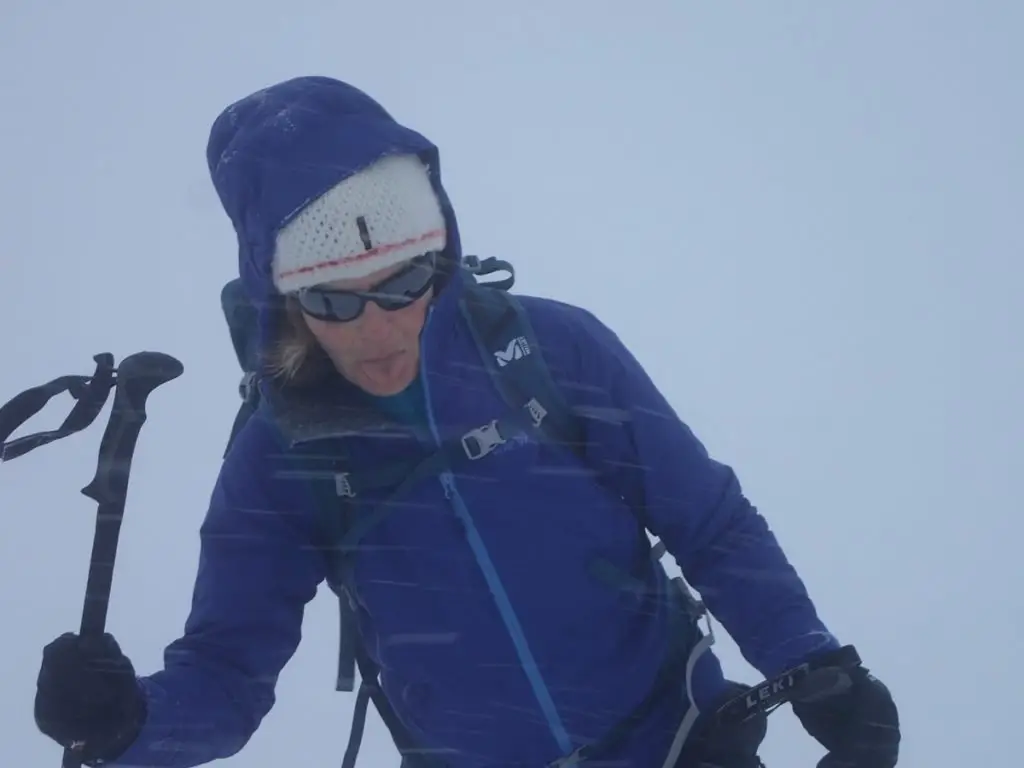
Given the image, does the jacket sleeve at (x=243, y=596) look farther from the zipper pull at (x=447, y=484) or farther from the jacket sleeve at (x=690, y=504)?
the jacket sleeve at (x=690, y=504)

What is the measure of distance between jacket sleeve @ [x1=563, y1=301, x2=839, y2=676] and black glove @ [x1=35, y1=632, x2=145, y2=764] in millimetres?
876

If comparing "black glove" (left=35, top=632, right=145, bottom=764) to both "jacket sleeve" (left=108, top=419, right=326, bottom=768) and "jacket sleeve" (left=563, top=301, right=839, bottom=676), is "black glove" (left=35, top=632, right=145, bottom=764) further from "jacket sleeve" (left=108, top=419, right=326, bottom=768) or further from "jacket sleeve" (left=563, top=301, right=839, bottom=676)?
"jacket sleeve" (left=563, top=301, right=839, bottom=676)

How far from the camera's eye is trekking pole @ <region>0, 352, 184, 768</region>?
5.93 feet

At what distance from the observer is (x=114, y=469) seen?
1.85m

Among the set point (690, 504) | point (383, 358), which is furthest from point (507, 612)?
point (383, 358)

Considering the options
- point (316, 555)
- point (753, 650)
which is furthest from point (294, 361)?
point (753, 650)

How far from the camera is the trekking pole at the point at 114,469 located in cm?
181

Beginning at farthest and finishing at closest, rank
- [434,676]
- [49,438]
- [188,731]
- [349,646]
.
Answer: [349,646], [434,676], [188,731], [49,438]

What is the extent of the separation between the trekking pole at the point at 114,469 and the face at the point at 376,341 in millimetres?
311

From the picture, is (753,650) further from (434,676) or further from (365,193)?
(365,193)

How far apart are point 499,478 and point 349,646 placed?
0.46m

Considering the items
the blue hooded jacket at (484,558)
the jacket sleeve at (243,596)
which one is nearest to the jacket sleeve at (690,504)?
the blue hooded jacket at (484,558)

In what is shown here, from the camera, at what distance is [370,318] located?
2.04 m

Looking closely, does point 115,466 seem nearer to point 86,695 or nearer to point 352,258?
point 86,695
